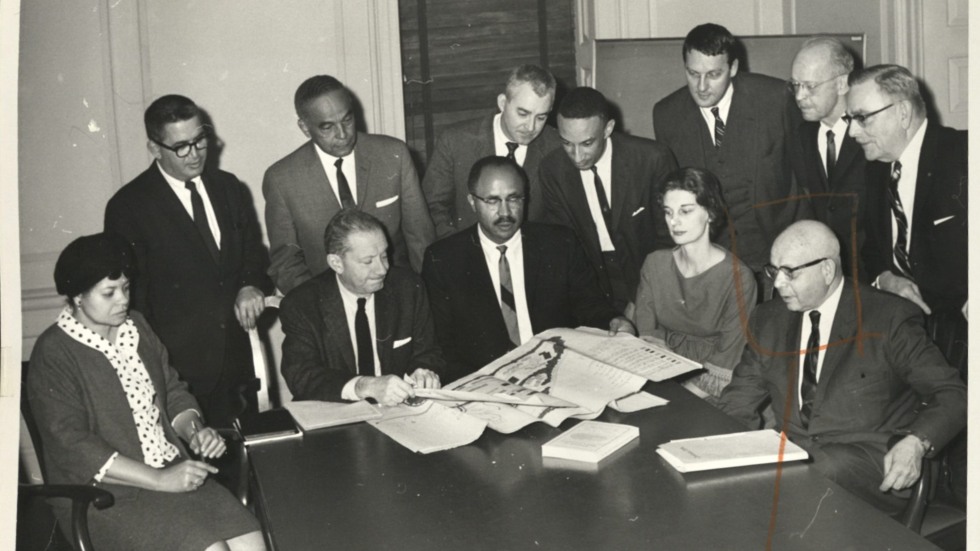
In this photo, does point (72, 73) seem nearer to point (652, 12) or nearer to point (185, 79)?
point (185, 79)

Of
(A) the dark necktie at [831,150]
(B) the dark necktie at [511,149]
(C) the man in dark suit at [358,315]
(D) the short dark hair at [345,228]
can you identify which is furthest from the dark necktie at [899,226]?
(D) the short dark hair at [345,228]

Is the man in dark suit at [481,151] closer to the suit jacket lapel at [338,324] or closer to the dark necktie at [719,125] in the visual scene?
the dark necktie at [719,125]

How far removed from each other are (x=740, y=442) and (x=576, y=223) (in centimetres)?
179

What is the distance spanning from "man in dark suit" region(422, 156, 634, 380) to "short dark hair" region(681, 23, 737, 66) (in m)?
0.94

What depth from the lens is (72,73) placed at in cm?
450

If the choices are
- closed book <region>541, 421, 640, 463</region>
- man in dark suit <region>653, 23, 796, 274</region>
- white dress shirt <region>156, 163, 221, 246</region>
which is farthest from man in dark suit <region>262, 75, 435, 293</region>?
closed book <region>541, 421, 640, 463</region>

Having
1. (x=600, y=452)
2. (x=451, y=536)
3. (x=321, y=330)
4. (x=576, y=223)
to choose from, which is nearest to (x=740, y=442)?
(x=600, y=452)

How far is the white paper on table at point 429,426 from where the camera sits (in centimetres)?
256

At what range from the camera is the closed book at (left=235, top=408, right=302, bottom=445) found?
106 inches

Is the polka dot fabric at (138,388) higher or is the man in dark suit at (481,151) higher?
the man in dark suit at (481,151)

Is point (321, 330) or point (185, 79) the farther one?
point (185, 79)

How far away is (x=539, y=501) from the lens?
7.21ft

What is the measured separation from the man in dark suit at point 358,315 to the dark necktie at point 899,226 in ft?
5.19

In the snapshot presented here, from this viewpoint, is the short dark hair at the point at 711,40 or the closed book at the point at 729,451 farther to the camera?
the short dark hair at the point at 711,40
